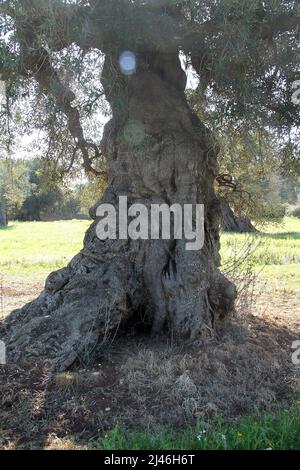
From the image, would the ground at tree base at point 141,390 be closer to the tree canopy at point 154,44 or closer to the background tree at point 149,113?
the background tree at point 149,113

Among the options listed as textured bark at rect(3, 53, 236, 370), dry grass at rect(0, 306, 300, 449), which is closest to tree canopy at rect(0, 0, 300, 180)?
textured bark at rect(3, 53, 236, 370)

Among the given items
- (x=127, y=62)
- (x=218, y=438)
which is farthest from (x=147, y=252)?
(x=218, y=438)

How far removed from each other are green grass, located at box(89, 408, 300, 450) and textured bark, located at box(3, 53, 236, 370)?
190cm

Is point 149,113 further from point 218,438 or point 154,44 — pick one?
point 218,438

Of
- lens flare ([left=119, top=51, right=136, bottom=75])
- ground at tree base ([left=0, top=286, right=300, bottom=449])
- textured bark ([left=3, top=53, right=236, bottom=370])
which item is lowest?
ground at tree base ([left=0, top=286, right=300, bottom=449])

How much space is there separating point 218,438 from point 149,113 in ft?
14.5

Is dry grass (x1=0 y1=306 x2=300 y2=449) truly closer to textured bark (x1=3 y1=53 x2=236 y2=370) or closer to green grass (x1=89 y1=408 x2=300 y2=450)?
green grass (x1=89 y1=408 x2=300 y2=450)

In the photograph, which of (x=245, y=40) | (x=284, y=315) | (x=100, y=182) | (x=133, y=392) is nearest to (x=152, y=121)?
(x=245, y=40)

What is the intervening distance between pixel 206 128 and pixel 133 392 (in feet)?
12.6

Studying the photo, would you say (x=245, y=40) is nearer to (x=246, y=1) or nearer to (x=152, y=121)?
(x=246, y=1)

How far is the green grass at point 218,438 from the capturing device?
3959 millimetres

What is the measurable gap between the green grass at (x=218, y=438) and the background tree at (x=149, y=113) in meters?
1.62

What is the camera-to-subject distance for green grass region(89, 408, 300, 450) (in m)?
3.96

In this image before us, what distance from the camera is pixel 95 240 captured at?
23.1ft
